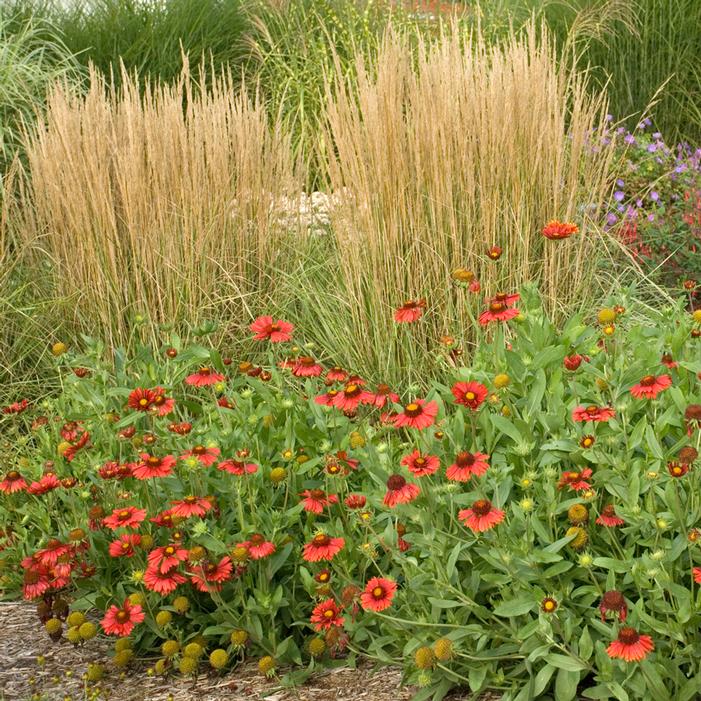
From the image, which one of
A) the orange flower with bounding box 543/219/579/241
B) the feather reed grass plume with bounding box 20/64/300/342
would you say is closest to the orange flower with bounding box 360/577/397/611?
the orange flower with bounding box 543/219/579/241

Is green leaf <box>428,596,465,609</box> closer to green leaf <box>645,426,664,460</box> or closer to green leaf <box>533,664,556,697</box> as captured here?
green leaf <box>533,664,556,697</box>

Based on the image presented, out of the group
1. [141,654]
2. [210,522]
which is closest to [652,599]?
[210,522]

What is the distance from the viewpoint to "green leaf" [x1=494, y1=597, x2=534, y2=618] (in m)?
2.08

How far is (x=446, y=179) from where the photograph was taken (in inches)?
150

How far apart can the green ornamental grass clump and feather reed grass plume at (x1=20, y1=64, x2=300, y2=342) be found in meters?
1.35

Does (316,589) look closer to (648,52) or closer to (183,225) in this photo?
(183,225)

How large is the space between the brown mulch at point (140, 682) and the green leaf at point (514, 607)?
12.0 inches

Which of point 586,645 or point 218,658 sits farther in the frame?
point 218,658

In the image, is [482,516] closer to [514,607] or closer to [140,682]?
[514,607]

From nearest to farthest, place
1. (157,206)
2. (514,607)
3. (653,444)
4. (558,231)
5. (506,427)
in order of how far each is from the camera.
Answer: (514,607) < (653,444) < (506,427) < (558,231) < (157,206)

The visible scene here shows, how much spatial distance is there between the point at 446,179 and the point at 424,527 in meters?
1.95

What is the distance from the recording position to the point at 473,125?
388 centimetres

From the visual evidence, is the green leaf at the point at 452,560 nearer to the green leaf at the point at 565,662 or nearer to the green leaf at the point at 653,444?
the green leaf at the point at 565,662

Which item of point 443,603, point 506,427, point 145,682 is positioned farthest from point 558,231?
point 145,682
